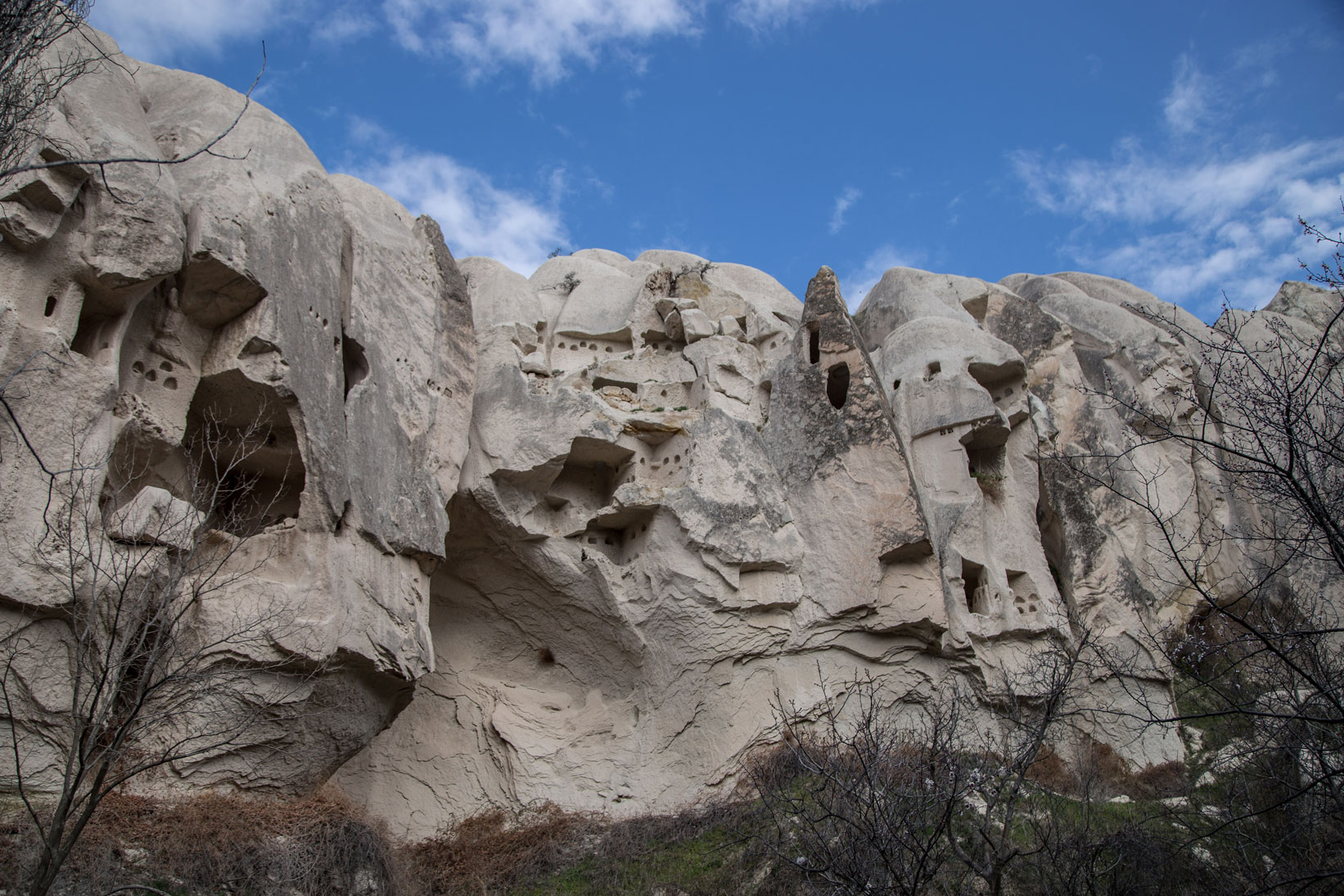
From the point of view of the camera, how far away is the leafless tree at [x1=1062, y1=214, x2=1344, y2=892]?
5.61 metres

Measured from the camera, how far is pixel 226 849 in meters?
8.09

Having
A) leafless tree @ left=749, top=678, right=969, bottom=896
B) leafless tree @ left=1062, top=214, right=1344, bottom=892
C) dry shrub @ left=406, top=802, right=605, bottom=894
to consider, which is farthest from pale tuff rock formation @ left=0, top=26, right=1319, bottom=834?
leafless tree @ left=749, top=678, right=969, bottom=896

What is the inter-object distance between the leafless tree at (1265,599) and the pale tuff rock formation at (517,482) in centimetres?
76

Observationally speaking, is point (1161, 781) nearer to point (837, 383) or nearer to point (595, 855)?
Answer: point (837, 383)

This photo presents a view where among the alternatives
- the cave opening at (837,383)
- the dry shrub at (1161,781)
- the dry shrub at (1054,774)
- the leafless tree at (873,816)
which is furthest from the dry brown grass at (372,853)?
the cave opening at (837,383)

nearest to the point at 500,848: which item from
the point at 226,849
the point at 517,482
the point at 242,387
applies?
the point at 226,849

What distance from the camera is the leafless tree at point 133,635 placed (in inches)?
280

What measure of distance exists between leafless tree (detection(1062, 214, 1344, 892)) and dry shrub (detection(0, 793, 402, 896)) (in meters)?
6.83

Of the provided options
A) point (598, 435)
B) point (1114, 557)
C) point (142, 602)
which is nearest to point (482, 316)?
point (598, 435)

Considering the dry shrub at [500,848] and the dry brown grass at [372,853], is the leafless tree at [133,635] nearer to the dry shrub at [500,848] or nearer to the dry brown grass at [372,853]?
the dry brown grass at [372,853]

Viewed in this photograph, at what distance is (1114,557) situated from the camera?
1472cm

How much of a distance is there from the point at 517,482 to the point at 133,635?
20.7ft

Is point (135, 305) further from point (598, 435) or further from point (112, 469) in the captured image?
point (598, 435)

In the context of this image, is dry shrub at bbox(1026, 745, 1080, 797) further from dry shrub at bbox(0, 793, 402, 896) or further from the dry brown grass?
dry shrub at bbox(0, 793, 402, 896)
